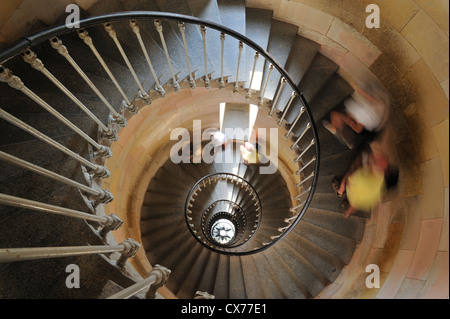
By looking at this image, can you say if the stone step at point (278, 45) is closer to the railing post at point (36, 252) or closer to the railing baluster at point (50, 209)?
the railing baluster at point (50, 209)

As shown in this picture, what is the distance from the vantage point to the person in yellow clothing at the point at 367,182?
3633 millimetres

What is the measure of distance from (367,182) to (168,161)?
475cm

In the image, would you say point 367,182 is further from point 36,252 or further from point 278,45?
point 36,252

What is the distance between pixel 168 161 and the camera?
7.10 metres

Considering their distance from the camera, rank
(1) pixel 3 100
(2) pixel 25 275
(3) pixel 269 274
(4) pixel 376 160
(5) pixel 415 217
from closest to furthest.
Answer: (2) pixel 25 275, (1) pixel 3 100, (5) pixel 415 217, (4) pixel 376 160, (3) pixel 269 274

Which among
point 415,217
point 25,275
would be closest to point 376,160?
point 415,217

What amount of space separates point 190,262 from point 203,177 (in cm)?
207

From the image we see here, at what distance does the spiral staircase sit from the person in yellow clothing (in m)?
0.21

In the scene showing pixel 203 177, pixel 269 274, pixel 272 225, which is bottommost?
pixel 269 274

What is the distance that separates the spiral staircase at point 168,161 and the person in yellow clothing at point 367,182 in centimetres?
21

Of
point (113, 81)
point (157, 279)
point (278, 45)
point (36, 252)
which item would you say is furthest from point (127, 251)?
point (278, 45)

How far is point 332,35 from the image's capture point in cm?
402

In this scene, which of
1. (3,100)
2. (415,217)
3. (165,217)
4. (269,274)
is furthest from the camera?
(165,217)

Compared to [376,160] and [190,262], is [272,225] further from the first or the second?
[376,160]
